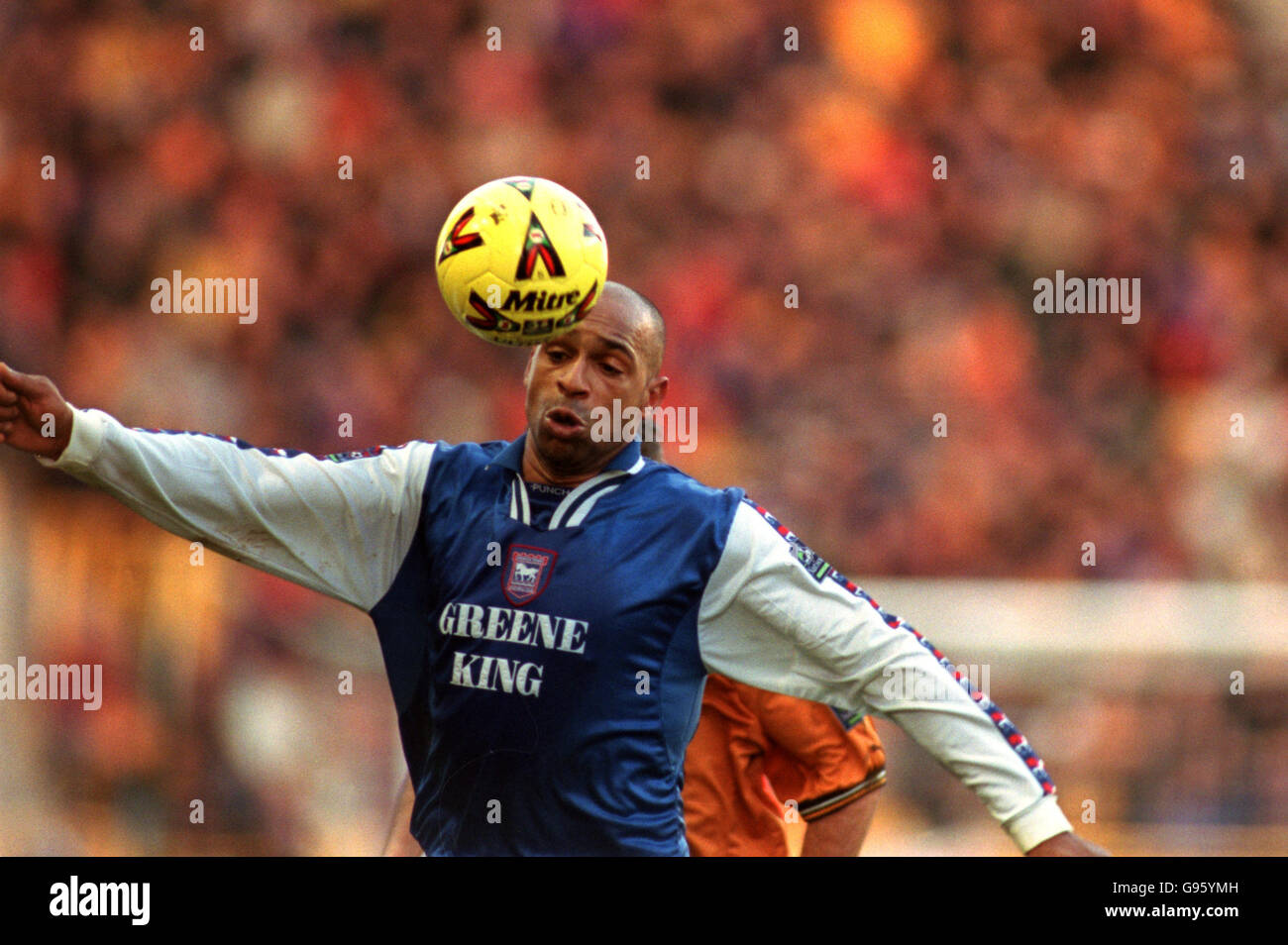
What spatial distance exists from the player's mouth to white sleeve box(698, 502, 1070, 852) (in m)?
0.43

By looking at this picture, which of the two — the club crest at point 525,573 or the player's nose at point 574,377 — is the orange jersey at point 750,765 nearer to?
the club crest at point 525,573

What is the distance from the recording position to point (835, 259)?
9.87 meters

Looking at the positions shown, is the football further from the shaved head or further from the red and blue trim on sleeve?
the red and blue trim on sleeve

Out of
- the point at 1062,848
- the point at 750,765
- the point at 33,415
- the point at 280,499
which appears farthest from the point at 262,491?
the point at 1062,848

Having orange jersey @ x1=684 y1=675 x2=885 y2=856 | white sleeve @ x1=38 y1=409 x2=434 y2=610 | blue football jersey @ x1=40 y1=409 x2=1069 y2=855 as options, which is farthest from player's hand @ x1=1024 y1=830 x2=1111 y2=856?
white sleeve @ x1=38 y1=409 x2=434 y2=610

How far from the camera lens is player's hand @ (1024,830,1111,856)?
364 centimetres

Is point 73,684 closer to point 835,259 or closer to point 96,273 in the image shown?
point 96,273

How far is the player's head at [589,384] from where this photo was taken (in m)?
4.05

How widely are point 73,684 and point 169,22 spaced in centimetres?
447

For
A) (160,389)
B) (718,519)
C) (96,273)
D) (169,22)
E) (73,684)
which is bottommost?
(73,684)

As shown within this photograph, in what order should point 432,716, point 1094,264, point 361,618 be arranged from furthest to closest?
point 1094,264, point 361,618, point 432,716

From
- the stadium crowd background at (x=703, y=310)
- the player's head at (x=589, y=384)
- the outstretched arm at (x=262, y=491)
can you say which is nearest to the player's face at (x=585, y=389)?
the player's head at (x=589, y=384)

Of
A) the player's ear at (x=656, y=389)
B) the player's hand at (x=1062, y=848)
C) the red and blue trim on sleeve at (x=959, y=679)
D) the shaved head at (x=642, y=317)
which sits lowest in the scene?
the player's hand at (x=1062, y=848)

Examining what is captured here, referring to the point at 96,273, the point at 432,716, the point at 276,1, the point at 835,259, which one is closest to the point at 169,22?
the point at 276,1
